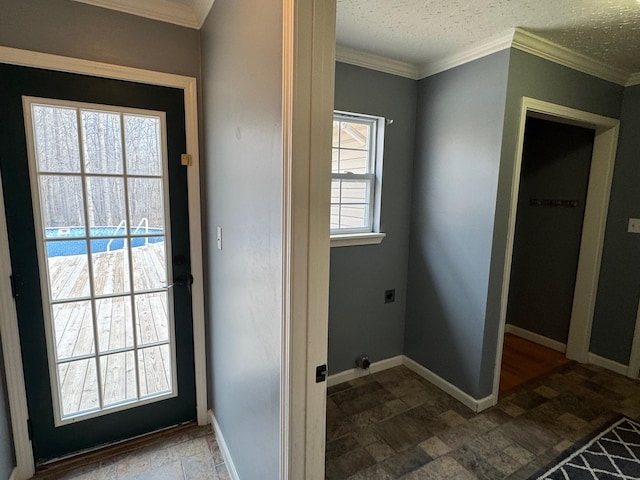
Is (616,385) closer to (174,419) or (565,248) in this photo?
(565,248)

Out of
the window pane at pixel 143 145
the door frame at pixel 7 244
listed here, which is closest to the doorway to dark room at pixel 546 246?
the door frame at pixel 7 244

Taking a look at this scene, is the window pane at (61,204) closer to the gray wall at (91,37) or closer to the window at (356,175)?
the gray wall at (91,37)

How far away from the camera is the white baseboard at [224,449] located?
174 centimetres

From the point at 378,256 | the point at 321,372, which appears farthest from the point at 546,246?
the point at 321,372

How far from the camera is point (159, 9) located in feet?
5.77

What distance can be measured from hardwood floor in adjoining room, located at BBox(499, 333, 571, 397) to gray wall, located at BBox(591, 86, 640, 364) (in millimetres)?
414

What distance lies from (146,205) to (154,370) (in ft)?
3.35

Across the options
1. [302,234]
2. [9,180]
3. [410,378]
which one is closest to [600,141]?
[410,378]

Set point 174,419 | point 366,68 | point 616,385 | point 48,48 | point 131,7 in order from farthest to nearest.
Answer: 1. point 616,385
2. point 366,68
3. point 174,419
4. point 131,7
5. point 48,48

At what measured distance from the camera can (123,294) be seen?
1.90 meters

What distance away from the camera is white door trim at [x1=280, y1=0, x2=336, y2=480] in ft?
2.97

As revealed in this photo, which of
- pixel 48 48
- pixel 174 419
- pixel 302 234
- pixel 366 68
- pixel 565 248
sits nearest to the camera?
pixel 302 234

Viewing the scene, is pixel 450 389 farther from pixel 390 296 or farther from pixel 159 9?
pixel 159 9

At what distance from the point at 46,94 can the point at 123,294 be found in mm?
1094
